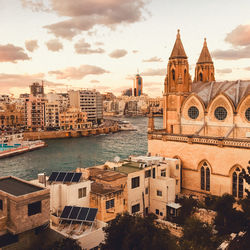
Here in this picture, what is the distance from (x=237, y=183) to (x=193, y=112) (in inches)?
295

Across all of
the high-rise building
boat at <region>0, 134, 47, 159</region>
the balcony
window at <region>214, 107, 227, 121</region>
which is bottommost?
boat at <region>0, 134, 47, 159</region>

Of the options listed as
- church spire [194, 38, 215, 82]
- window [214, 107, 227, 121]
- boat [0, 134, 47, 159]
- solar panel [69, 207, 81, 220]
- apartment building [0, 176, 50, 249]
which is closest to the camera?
apartment building [0, 176, 50, 249]

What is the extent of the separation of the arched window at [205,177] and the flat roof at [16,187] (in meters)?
14.3

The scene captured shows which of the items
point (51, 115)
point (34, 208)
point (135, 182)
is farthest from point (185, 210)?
point (51, 115)

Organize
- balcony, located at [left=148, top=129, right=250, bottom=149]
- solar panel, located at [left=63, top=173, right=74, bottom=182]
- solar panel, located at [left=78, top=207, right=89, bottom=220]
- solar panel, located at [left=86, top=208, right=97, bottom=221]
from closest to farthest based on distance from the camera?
1. solar panel, located at [left=86, top=208, right=97, bottom=221]
2. solar panel, located at [left=78, top=207, right=89, bottom=220]
3. solar panel, located at [left=63, top=173, right=74, bottom=182]
4. balcony, located at [left=148, top=129, right=250, bottom=149]

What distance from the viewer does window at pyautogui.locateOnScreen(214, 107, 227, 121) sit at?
23672 mm

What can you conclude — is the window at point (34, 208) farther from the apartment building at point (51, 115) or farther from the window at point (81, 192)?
the apartment building at point (51, 115)

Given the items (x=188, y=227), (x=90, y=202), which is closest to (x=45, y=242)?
(x=90, y=202)

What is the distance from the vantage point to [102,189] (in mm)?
15648

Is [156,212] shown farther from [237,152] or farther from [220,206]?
[237,152]

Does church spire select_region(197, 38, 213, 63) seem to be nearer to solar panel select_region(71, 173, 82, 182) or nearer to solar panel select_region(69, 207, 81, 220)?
solar panel select_region(71, 173, 82, 182)

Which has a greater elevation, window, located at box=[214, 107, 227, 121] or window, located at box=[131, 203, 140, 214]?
window, located at box=[214, 107, 227, 121]

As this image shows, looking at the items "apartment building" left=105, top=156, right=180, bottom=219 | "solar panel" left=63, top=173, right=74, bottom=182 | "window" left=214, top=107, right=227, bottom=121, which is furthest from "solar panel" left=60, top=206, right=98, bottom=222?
"window" left=214, top=107, right=227, bottom=121

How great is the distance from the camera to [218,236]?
A: 14250 mm
